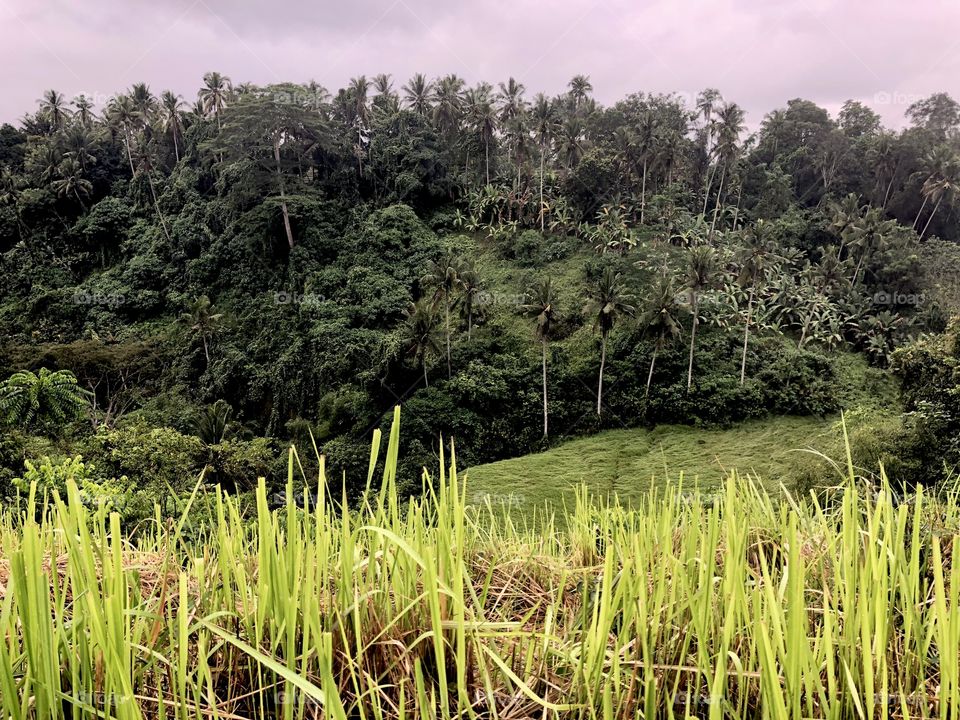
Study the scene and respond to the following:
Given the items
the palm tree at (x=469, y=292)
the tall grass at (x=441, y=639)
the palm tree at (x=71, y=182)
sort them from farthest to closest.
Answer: the palm tree at (x=71, y=182) → the palm tree at (x=469, y=292) → the tall grass at (x=441, y=639)

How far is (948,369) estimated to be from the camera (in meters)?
10.8

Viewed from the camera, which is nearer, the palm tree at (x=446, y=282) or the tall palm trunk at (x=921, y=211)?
the palm tree at (x=446, y=282)

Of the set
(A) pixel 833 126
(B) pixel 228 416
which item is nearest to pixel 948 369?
(B) pixel 228 416

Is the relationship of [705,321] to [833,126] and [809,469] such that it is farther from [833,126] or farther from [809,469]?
[833,126]

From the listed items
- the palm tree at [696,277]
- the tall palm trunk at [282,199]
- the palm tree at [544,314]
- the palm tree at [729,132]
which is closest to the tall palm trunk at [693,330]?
the palm tree at [696,277]

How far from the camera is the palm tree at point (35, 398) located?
1057 cm

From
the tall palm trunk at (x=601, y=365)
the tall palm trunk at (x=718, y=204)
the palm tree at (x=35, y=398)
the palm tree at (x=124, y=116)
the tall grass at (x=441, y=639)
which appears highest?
the palm tree at (x=124, y=116)

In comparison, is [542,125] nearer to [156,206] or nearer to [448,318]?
[448,318]

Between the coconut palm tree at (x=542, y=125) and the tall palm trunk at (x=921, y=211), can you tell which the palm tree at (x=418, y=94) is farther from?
the tall palm trunk at (x=921, y=211)

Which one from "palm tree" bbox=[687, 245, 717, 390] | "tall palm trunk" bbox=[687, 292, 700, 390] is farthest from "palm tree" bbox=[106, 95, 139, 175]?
"tall palm trunk" bbox=[687, 292, 700, 390]

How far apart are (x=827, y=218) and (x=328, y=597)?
33.1 m

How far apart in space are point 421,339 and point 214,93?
77.8ft

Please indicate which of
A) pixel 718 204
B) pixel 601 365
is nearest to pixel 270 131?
pixel 601 365

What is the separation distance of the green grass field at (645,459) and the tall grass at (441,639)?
1431cm
